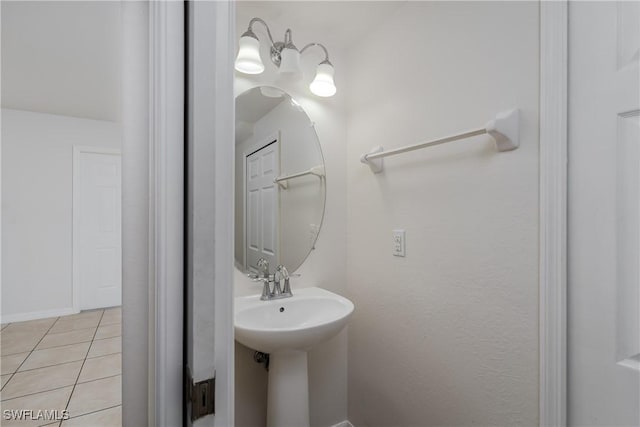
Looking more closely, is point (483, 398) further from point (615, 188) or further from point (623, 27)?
point (623, 27)

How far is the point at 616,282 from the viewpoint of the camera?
75 centimetres

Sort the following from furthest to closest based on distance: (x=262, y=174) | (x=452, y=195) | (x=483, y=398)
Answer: (x=262, y=174), (x=452, y=195), (x=483, y=398)

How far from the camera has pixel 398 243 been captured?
1.36m

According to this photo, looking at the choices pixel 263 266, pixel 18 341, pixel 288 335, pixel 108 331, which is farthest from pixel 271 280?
pixel 18 341

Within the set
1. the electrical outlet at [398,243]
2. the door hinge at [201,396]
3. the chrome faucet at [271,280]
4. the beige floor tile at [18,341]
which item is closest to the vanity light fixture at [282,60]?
the electrical outlet at [398,243]

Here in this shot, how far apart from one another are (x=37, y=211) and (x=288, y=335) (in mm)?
3676

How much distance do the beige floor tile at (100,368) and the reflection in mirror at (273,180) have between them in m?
1.48

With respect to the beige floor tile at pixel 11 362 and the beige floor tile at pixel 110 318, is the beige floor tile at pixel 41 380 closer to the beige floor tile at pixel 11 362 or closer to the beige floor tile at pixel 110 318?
the beige floor tile at pixel 11 362

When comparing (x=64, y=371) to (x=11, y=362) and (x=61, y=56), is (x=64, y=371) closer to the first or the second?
(x=11, y=362)

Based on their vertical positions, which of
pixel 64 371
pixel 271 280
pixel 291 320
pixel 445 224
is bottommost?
pixel 64 371

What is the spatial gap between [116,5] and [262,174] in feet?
4.21

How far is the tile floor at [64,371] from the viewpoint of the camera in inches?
63.5

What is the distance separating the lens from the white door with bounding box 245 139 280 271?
1.45 m

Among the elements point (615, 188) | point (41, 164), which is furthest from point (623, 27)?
point (41, 164)
